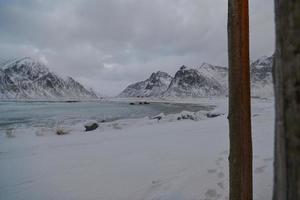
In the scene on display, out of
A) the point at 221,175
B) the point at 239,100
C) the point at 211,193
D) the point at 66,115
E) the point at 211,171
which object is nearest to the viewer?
the point at 239,100

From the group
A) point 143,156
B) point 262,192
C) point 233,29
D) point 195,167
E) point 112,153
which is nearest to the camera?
point 233,29

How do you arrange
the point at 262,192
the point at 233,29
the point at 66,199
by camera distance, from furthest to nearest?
the point at 66,199, the point at 262,192, the point at 233,29

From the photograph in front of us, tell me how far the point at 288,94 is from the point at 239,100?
1.71 m

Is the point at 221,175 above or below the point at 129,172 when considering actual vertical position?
above

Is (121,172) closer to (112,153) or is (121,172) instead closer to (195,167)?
(195,167)

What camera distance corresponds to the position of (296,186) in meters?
0.97

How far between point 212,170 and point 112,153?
3.28 metres

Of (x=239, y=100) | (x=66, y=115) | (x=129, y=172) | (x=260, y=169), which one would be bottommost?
(x=66, y=115)

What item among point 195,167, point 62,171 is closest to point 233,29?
point 195,167

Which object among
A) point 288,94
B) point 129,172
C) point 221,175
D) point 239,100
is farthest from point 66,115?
point 288,94

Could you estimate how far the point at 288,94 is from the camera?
97cm

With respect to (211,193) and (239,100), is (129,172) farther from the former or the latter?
(239,100)

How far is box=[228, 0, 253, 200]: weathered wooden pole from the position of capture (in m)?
2.53

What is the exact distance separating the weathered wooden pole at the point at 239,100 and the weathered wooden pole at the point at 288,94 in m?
1.53
